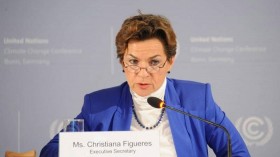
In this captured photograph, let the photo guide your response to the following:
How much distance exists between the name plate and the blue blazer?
468mm

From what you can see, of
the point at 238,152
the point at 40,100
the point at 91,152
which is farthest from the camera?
the point at 40,100

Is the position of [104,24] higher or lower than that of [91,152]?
higher

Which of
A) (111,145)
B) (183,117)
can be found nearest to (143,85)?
(183,117)

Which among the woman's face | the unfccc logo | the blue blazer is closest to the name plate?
the blue blazer

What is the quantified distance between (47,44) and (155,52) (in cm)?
103

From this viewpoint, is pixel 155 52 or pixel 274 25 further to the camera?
pixel 274 25

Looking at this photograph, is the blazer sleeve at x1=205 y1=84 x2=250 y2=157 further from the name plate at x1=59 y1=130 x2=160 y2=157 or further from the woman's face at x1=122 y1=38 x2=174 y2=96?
the name plate at x1=59 y1=130 x2=160 y2=157

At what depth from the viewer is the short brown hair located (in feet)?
7.59

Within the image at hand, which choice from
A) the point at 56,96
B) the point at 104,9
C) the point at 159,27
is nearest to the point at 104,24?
the point at 104,9

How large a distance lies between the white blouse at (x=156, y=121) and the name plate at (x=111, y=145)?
0.49 meters

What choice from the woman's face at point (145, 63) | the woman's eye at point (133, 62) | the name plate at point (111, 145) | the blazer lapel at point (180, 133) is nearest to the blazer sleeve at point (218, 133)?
the blazer lapel at point (180, 133)

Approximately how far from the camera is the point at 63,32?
120 inches

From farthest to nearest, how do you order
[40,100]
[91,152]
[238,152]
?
[40,100] → [238,152] → [91,152]

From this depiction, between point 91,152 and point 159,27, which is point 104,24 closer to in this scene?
point 159,27
